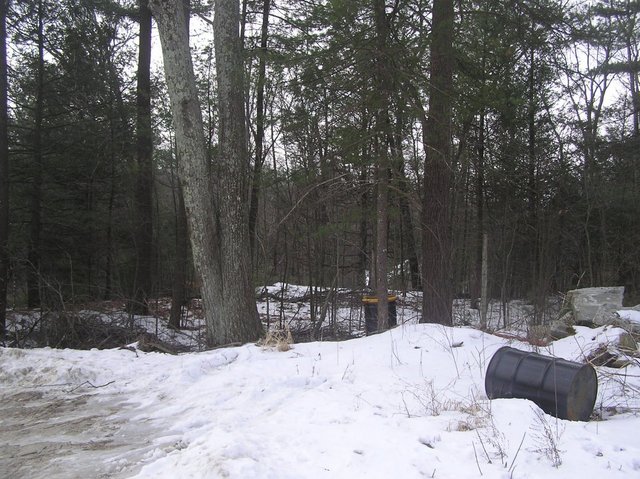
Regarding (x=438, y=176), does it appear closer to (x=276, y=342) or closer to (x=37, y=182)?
(x=276, y=342)

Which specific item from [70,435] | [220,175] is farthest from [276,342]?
[70,435]

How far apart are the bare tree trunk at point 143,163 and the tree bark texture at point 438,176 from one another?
868cm

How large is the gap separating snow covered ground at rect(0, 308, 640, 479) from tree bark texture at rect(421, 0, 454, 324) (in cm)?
188

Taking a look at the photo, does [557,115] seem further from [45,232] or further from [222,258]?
[45,232]

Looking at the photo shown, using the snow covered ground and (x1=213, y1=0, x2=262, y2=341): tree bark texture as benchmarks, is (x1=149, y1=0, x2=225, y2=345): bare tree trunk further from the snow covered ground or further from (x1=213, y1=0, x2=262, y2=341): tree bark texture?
the snow covered ground

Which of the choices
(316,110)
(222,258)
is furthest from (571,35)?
(222,258)

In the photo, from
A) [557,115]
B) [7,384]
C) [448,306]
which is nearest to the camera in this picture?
[7,384]

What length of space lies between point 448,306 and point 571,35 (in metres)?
4.94

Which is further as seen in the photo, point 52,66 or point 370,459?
point 52,66

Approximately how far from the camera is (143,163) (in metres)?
14.5

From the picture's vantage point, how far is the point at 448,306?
902 cm

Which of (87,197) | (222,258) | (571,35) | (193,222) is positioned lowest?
(222,258)

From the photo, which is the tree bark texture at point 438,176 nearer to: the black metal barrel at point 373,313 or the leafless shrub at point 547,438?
the black metal barrel at point 373,313

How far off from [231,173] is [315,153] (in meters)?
6.52
